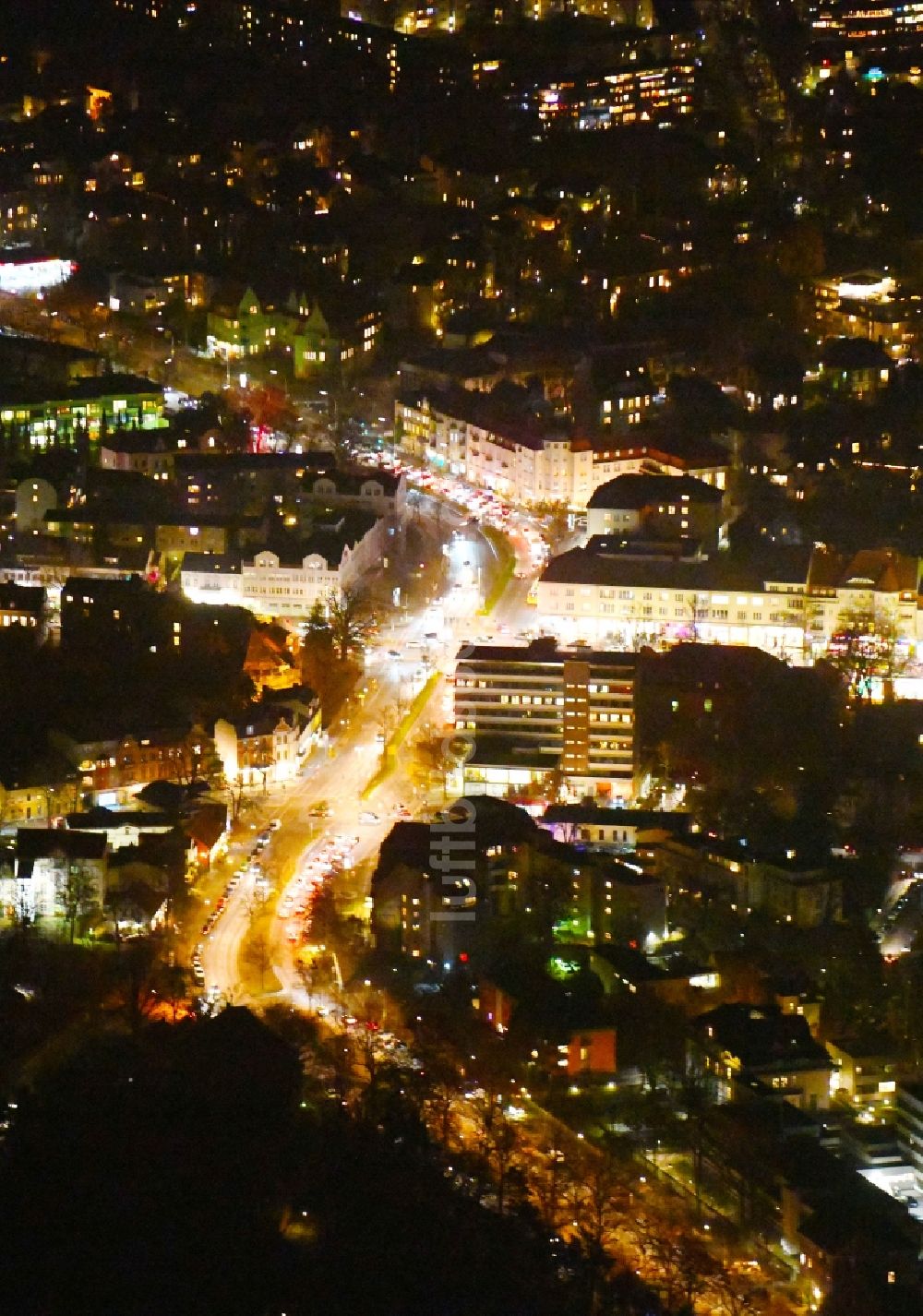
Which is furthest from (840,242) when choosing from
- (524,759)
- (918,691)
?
(524,759)

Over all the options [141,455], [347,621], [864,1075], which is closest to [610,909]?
[864,1075]

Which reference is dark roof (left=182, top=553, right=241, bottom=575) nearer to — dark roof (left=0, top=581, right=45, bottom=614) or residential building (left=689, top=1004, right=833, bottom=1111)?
dark roof (left=0, top=581, right=45, bottom=614)

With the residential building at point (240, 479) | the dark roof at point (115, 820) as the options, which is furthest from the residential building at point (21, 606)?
the dark roof at point (115, 820)

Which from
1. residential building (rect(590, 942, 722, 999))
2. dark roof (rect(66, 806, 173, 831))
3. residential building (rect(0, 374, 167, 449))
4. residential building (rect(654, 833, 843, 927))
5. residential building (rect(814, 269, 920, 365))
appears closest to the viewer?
residential building (rect(590, 942, 722, 999))

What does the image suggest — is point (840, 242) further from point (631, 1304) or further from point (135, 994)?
point (631, 1304)

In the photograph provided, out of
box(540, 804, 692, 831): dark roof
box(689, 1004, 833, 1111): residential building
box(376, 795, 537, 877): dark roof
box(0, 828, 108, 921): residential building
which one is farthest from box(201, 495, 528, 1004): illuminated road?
box(689, 1004, 833, 1111): residential building

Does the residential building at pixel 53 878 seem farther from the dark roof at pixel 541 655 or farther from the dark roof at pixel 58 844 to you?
the dark roof at pixel 541 655
